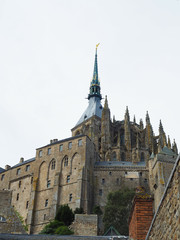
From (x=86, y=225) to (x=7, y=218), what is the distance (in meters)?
18.0

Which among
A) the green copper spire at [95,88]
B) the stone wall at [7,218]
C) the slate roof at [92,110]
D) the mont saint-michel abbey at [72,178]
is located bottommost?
the stone wall at [7,218]

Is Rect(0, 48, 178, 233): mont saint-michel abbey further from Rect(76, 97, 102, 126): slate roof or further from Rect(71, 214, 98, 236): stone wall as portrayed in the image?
Rect(76, 97, 102, 126): slate roof

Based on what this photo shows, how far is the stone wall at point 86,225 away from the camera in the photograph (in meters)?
38.1

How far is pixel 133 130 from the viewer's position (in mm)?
82125

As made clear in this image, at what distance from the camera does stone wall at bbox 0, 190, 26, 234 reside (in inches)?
815

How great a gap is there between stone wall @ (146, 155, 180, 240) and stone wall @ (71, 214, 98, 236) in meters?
31.9

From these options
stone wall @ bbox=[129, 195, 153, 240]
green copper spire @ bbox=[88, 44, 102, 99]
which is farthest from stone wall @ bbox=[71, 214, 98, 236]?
green copper spire @ bbox=[88, 44, 102, 99]

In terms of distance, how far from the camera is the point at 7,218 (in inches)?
885

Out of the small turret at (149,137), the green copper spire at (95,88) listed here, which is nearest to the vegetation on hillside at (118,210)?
the small turret at (149,137)

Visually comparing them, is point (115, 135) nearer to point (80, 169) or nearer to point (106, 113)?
point (106, 113)

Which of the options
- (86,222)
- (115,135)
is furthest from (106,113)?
(86,222)

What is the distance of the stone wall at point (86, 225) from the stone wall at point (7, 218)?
46.9 feet

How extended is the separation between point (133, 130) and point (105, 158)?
42.3 feet

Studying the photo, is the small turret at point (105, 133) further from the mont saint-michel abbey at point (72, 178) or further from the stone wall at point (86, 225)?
the stone wall at point (86, 225)
